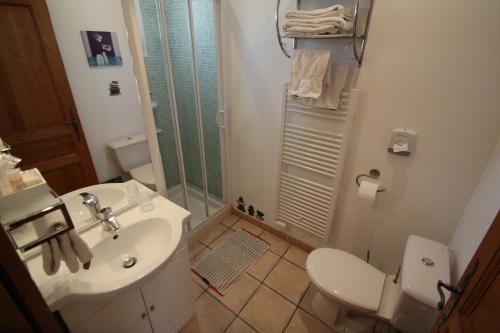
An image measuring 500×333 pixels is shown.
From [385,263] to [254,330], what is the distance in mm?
1061

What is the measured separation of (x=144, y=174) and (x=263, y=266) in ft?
4.06

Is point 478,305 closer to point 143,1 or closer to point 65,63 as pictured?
point 65,63

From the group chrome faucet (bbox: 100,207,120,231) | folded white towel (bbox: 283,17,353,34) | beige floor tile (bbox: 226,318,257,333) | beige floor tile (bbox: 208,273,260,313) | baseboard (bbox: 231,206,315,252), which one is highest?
folded white towel (bbox: 283,17,353,34)

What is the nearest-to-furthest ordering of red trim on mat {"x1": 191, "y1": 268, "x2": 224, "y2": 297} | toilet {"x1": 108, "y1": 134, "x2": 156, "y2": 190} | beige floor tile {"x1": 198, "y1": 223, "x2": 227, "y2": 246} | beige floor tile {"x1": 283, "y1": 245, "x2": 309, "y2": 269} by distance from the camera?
toilet {"x1": 108, "y1": 134, "x2": 156, "y2": 190} → red trim on mat {"x1": 191, "y1": 268, "x2": 224, "y2": 297} → beige floor tile {"x1": 283, "y1": 245, "x2": 309, "y2": 269} → beige floor tile {"x1": 198, "y1": 223, "x2": 227, "y2": 246}

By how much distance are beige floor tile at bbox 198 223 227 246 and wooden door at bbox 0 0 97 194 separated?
1.36m

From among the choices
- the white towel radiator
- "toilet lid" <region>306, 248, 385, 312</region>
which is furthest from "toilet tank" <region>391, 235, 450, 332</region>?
the white towel radiator

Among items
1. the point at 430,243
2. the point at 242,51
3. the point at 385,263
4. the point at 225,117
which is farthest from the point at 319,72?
the point at 385,263

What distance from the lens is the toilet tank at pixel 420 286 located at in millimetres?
1058

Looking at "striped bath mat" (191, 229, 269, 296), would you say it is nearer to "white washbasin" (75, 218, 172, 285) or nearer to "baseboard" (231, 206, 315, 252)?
"baseboard" (231, 206, 315, 252)

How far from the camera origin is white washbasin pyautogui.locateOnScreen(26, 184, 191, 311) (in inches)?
34.5

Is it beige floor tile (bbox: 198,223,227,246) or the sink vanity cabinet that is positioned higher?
the sink vanity cabinet

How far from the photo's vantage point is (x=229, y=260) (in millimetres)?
2043

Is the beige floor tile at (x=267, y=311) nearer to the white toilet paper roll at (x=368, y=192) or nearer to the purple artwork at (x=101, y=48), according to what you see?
the white toilet paper roll at (x=368, y=192)

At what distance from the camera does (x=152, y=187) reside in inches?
62.3
